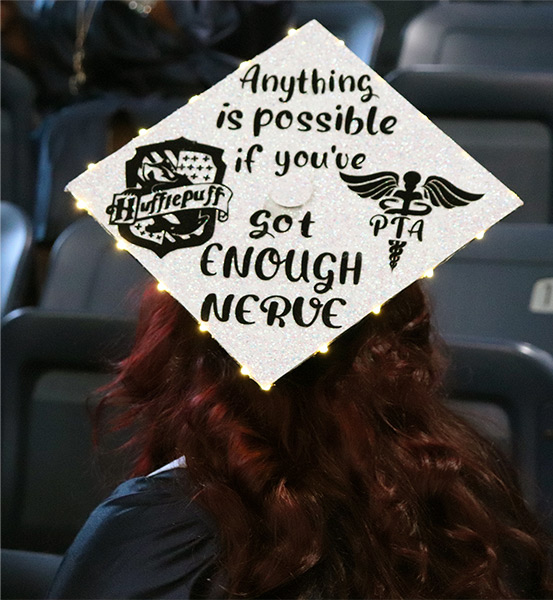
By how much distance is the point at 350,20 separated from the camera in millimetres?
1747

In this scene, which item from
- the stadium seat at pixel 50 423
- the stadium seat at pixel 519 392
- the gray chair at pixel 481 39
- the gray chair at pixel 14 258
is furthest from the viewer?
the gray chair at pixel 481 39

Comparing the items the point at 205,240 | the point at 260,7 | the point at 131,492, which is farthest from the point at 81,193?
the point at 260,7

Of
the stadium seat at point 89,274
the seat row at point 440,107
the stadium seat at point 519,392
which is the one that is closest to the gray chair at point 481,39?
the seat row at point 440,107

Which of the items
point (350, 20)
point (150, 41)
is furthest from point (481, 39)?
point (150, 41)

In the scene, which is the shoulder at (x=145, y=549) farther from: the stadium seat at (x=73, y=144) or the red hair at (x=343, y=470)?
the stadium seat at (x=73, y=144)

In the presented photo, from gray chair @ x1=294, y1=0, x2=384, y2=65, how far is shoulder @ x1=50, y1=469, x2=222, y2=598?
1218 mm

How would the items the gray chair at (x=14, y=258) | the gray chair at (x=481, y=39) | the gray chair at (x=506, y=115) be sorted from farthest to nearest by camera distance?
the gray chair at (x=481, y=39) < the gray chair at (x=506, y=115) < the gray chair at (x=14, y=258)

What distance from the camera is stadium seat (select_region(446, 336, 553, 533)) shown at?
29.5 inches

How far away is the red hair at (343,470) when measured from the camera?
0.54 meters

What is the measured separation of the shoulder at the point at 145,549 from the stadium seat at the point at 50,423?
1.00 feet

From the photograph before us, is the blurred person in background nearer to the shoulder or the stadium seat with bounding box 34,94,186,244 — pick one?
the stadium seat with bounding box 34,94,186,244

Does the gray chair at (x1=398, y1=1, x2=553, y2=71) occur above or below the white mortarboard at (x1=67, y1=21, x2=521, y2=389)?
above

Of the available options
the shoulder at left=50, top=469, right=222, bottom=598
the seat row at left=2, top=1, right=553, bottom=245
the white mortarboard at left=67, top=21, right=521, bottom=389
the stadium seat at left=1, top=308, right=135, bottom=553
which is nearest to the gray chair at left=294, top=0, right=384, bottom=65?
the seat row at left=2, top=1, right=553, bottom=245

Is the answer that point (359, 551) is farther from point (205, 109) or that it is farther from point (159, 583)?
point (205, 109)
